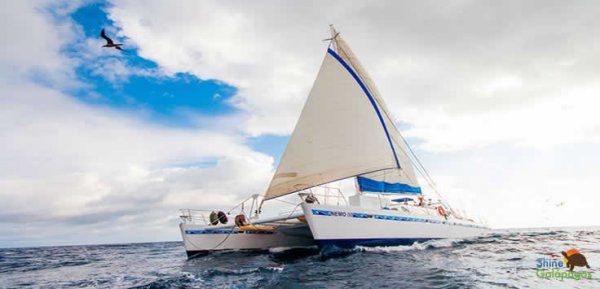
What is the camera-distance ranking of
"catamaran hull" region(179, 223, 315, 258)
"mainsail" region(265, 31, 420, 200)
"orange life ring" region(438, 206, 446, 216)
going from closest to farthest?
"mainsail" region(265, 31, 420, 200)
"catamaran hull" region(179, 223, 315, 258)
"orange life ring" region(438, 206, 446, 216)

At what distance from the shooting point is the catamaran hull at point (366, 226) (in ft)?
50.4

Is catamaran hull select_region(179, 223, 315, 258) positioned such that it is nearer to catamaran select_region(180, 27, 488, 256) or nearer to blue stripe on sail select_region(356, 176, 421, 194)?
catamaran select_region(180, 27, 488, 256)

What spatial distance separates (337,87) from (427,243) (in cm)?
1145

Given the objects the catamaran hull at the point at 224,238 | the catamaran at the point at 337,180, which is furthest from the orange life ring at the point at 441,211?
the catamaran hull at the point at 224,238

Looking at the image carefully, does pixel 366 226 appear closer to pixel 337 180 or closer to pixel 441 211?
pixel 337 180

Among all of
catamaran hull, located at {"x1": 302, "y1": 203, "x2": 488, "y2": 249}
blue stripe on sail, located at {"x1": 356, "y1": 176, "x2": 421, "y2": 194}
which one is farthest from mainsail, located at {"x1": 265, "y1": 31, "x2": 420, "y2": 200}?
catamaran hull, located at {"x1": 302, "y1": 203, "x2": 488, "y2": 249}

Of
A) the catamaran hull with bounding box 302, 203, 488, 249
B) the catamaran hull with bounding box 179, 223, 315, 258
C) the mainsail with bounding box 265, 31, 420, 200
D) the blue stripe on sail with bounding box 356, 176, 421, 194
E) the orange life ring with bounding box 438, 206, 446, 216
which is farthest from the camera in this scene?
the orange life ring with bounding box 438, 206, 446, 216

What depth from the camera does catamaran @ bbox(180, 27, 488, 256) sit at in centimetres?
1648

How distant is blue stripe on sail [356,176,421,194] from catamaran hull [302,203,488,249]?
2.57 metres

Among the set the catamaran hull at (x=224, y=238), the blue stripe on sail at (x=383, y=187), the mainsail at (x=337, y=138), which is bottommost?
the catamaran hull at (x=224, y=238)

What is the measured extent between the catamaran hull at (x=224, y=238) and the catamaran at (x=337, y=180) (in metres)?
0.06

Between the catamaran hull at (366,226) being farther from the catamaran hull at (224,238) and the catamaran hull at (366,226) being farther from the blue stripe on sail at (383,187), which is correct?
the catamaran hull at (224,238)

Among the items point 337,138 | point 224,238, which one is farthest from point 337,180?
point 224,238

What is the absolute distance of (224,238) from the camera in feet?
65.3
